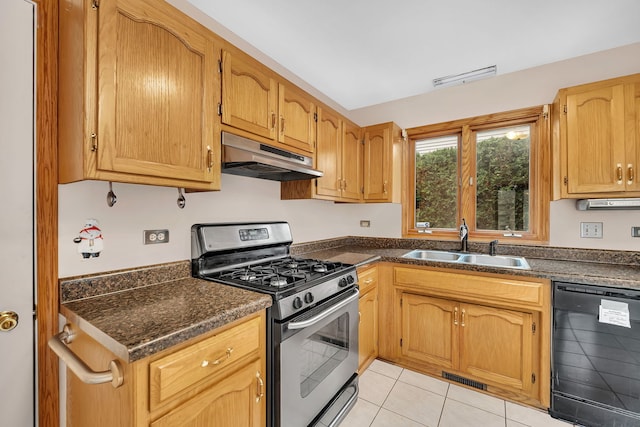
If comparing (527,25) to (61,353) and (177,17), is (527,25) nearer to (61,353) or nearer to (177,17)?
(177,17)

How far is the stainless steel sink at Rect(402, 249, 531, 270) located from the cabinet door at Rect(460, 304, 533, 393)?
361 millimetres


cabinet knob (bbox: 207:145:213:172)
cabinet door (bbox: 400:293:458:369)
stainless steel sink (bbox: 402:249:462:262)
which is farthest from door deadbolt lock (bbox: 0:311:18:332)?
stainless steel sink (bbox: 402:249:462:262)

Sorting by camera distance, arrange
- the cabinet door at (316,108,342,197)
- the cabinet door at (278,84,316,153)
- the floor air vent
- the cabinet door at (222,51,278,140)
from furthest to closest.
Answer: the cabinet door at (316,108,342,197)
the floor air vent
the cabinet door at (278,84,316,153)
the cabinet door at (222,51,278,140)

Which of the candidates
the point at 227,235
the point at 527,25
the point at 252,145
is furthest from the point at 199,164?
the point at 527,25

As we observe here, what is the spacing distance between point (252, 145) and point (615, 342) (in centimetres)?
232

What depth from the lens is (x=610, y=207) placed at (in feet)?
6.27

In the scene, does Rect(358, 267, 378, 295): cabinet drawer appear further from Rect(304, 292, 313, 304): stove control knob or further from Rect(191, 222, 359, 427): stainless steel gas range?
Rect(304, 292, 313, 304): stove control knob

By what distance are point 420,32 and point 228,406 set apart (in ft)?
7.71

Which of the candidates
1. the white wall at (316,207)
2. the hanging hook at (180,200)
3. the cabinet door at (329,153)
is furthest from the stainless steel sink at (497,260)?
the hanging hook at (180,200)

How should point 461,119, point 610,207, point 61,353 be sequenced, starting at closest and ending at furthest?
point 61,353 < point 610,207 < point 461,119

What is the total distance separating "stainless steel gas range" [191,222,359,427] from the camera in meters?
1.25

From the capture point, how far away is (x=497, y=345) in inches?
75.0

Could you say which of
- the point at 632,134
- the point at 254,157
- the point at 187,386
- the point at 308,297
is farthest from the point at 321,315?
the point at 632,134

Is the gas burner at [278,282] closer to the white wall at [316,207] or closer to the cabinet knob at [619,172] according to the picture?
the white wall at [316,207]
